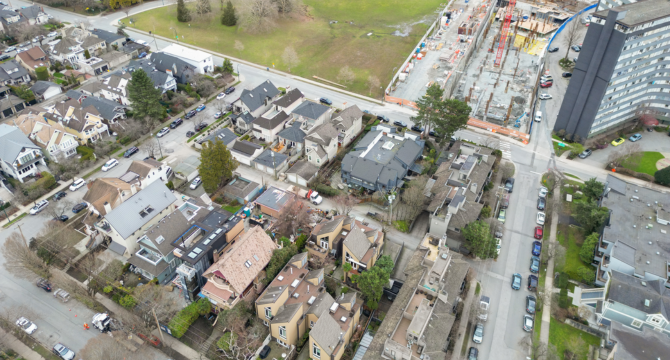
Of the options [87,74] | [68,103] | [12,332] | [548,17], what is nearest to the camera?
[12,332]

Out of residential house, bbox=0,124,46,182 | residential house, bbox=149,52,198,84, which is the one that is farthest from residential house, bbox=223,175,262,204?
residential house, bbox=149,52,198,84

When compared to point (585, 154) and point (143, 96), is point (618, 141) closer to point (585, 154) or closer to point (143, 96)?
point (585, 154)

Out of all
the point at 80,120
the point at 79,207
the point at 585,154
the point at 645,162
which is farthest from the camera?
the point at 80,120

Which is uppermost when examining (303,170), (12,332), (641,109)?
(641,109)

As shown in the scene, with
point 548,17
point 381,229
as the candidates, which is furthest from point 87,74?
point 548,17

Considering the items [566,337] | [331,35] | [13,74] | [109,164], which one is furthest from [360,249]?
[13,74]

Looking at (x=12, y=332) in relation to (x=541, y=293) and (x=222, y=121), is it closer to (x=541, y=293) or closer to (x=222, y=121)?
(x=222, y=121)

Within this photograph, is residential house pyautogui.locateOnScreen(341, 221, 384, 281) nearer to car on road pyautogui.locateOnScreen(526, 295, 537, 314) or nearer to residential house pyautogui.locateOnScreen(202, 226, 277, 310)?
residential house pyautogui.locateOnScreen(202, 226, 277, 310)
